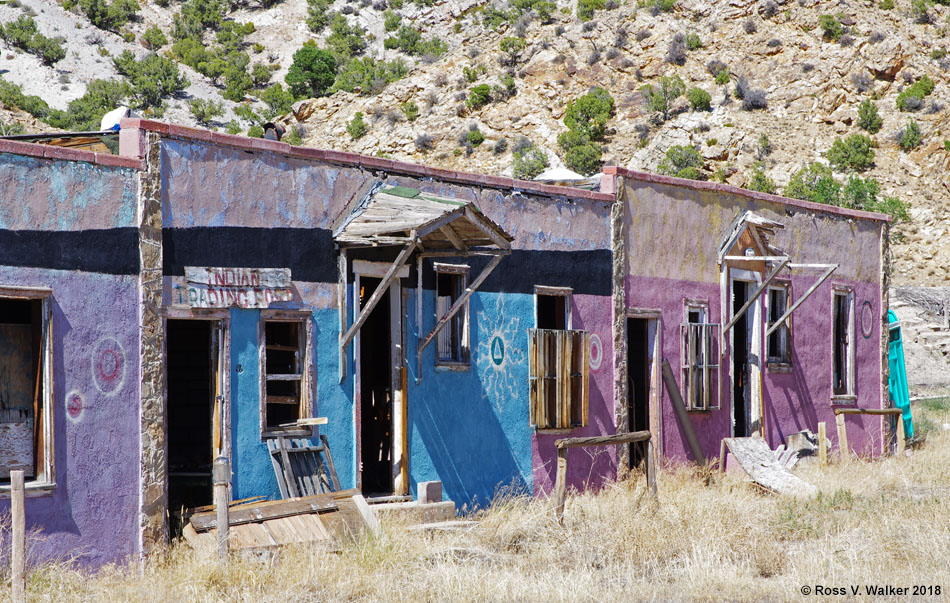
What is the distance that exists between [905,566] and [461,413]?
16.4 ft

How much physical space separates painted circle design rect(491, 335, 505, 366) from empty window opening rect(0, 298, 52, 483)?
5.18m

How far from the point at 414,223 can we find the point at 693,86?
38.3m

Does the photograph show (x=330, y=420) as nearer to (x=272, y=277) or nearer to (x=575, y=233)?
(x=272, y=277)

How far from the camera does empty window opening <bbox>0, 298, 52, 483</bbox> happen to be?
9.26m

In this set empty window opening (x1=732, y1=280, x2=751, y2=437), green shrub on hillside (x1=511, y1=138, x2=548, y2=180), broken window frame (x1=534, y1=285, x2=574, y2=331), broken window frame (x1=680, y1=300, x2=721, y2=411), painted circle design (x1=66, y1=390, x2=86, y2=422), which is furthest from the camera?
green shrub on hillside (x1=511, y1=138, x2=548, y2=180)

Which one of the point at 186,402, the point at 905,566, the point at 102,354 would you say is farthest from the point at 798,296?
the point at 102,354

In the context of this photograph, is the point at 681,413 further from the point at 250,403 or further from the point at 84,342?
the point at 84,342

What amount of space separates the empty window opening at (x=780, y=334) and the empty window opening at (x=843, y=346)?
1820mm

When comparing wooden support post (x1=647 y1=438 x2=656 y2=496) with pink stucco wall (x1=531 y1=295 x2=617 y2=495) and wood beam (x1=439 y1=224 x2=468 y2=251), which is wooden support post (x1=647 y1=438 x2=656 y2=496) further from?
wood beam (x1=439 y1=224 x2=468 y2=251)

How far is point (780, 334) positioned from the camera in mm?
17031

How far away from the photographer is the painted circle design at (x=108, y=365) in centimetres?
907

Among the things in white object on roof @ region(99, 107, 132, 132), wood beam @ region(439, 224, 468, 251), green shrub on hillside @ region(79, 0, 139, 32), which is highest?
green shrub on hillside @ region(79, 0, 139, 32)

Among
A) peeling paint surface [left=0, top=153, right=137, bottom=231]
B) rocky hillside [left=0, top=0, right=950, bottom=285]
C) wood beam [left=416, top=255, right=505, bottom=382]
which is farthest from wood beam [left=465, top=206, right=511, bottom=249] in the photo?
rocky hillside [left=0, top=0, right=950, bottom=285]

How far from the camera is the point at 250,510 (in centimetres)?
965
